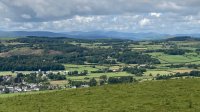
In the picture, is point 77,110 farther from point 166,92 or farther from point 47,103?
point 166,92

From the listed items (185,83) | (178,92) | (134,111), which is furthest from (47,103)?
(185,83)

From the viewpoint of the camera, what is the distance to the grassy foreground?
126 feet

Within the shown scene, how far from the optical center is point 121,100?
4281 cm

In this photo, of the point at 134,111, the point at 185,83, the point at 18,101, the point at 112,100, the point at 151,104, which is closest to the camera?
the point at 134,111

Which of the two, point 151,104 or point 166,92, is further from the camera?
point 166,92

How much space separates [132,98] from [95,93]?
6705 millimetres

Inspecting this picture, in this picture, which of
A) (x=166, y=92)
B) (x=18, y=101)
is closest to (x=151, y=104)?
(x=166, y=92)

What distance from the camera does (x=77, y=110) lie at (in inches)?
1527

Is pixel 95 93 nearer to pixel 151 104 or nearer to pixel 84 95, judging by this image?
pixel 84 95

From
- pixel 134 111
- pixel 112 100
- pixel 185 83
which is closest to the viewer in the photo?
pixel 134 111

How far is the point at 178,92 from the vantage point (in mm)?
44969

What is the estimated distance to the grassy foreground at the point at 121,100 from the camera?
38412 millimetres

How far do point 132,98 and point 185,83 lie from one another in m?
11.1

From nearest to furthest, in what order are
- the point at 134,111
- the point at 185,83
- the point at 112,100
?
the point at 134,111 < the point at 112,100 < the point at 185,83
